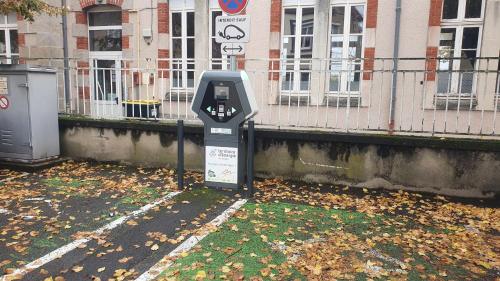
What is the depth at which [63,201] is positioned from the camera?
18.8ft

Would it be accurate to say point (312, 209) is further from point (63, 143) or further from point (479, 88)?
point (479, 88)

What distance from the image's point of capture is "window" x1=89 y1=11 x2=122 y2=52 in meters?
13.2

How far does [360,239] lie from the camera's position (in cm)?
452

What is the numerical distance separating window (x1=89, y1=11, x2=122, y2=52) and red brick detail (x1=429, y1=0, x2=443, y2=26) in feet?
30.1

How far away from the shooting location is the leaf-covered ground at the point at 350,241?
3.74 m

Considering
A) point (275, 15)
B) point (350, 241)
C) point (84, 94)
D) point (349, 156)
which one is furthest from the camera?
point (275, 15)

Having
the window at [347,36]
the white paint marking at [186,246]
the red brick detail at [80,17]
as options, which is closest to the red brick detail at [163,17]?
the red brick detail at [80,17]

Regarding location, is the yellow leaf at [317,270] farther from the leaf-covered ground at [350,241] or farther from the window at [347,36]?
the window at [347,36]

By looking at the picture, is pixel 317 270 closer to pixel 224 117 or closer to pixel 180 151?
pixel 224 117

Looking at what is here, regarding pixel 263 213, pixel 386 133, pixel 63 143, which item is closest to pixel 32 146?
pixel 63 143

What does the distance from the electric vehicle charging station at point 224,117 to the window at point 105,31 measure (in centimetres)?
861

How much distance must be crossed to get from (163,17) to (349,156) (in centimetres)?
831

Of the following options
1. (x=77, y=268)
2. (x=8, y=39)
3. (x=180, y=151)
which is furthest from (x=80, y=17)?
(x=77, y=268)

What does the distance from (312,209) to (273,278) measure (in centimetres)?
208
